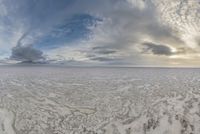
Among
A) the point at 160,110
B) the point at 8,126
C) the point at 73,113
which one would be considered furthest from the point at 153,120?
the point at 8,126

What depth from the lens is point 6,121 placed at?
912cm

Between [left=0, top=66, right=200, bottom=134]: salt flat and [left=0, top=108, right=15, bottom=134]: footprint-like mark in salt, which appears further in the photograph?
[left=0, top=66, right=200, bottom=134]: salt flat

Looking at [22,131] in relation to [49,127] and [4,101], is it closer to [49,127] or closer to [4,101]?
[49,127]

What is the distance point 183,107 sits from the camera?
11.3 m

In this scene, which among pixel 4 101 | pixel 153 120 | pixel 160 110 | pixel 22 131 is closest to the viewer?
pixel 22 131

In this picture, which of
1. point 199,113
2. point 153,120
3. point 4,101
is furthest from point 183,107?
point 4,101

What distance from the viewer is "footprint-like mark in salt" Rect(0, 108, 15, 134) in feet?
26.3

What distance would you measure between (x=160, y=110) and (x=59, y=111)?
6527 mm

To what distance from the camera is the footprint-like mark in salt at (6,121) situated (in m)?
8.02

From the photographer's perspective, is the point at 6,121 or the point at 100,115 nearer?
the point at 6,121

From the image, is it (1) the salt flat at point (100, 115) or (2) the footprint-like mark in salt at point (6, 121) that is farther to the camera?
(1) the salt flat at point (100, 115)

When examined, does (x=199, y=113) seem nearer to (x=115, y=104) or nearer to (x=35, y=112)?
(x=115, y=104)

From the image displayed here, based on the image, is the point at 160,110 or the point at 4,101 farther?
the point at 4,101

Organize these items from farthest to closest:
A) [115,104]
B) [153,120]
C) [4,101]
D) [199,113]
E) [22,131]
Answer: [4,101], [115,104], [199,113], [153,120], [22,131]
